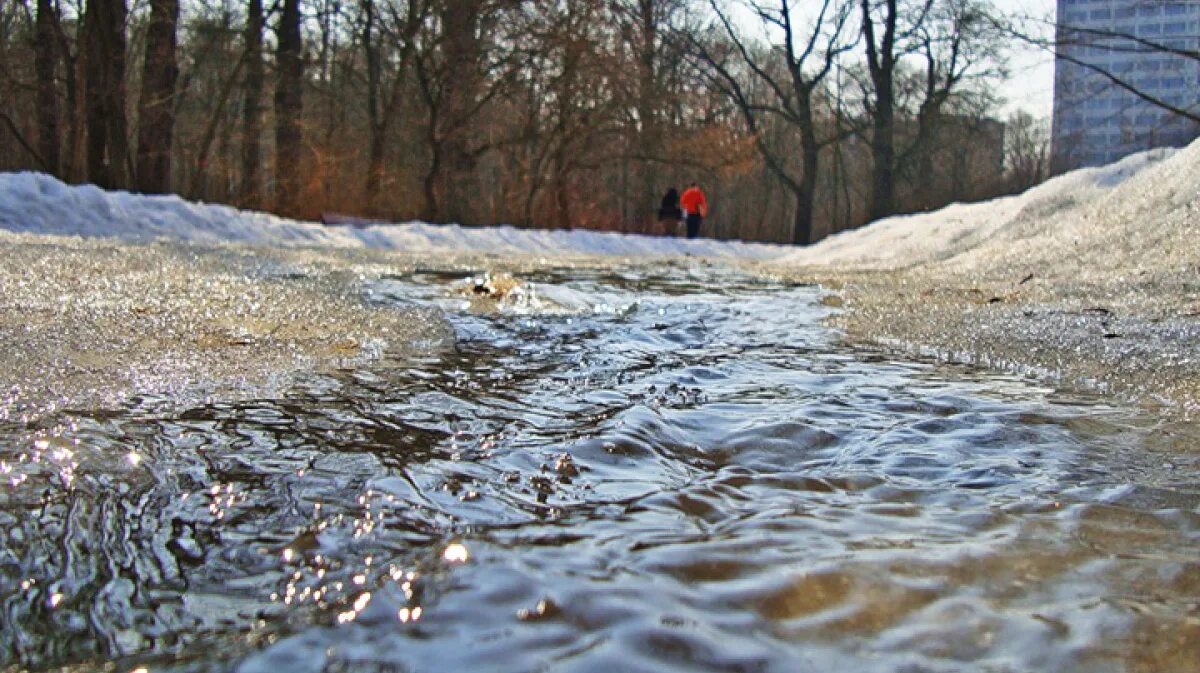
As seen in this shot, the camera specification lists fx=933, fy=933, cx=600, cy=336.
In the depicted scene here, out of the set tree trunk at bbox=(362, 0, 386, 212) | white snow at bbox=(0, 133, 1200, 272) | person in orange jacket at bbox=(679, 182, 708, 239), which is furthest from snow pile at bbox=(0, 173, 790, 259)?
person in orange jacket at bbox=(679, 182, 708, 239)

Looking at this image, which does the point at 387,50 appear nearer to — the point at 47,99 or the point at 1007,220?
the point at 47,99

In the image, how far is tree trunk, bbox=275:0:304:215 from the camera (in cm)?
1812

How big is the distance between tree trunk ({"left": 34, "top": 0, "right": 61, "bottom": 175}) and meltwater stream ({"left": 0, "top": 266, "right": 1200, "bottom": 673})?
17.2m

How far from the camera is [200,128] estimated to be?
26.7 meters

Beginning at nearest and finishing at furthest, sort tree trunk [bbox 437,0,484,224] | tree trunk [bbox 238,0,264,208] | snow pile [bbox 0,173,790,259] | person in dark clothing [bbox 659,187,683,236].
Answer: snow pile [bbox 0,173,790,259]
tree trunk [bbox 238,0,264,208]
tree trunk [bbox 437,0,484,224]
person in dark clothing [bbox 659,187,683,236]

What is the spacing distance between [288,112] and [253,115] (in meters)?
0.95

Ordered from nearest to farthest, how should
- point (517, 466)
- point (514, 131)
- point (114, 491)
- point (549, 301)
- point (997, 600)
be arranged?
1. point (997, 600)
2. point (114, 491)
3. point (517, 466)
4. point (549, 301)
5. point (514, 131)

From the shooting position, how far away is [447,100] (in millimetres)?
20578

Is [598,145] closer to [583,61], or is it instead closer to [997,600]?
[583,61]

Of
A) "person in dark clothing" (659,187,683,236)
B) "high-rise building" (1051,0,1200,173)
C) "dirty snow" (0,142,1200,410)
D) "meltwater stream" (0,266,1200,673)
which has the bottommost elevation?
"meltwater stream" (0,266,1200,673)

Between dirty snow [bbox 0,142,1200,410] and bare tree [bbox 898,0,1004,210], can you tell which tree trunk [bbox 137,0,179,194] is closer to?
dirty snow [bbox 0,142,1200,410]

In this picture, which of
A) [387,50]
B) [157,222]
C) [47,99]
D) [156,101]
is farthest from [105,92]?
[387,50]

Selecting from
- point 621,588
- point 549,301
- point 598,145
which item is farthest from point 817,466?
point 598,145

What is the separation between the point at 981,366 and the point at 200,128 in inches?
1072
